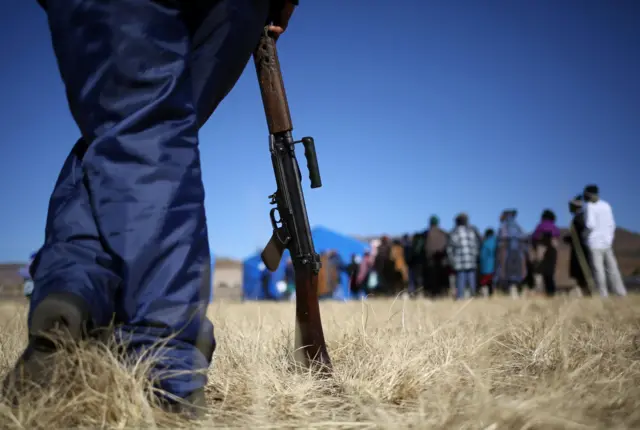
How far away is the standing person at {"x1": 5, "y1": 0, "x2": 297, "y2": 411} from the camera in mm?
A: 1003

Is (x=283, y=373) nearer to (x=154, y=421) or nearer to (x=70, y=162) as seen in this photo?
(x=154, y=421)

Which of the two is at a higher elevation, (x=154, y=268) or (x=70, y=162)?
(x=70, y=162)

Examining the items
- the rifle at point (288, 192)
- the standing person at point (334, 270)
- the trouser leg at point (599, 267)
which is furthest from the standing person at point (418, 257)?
the rifle at point (288, 192)

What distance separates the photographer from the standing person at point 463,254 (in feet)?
32.0

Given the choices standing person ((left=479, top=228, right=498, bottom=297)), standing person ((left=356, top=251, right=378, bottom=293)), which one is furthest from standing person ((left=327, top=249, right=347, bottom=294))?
standing person ((left=479, top=228, right=498, bottom=297))

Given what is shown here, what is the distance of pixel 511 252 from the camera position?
10.1m

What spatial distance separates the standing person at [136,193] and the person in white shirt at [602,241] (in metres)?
7.58

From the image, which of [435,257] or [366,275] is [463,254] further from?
[366,275]

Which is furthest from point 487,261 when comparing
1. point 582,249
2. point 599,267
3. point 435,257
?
point 599,267

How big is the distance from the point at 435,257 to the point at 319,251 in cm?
736

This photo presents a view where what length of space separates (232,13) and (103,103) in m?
0.40

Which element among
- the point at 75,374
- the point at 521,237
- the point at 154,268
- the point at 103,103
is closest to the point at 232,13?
the point at 103,103

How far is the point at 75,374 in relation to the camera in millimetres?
878

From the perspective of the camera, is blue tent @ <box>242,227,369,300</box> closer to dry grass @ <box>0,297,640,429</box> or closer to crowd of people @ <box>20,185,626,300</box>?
crowd of people @ <box>20,185,626,300</box>
